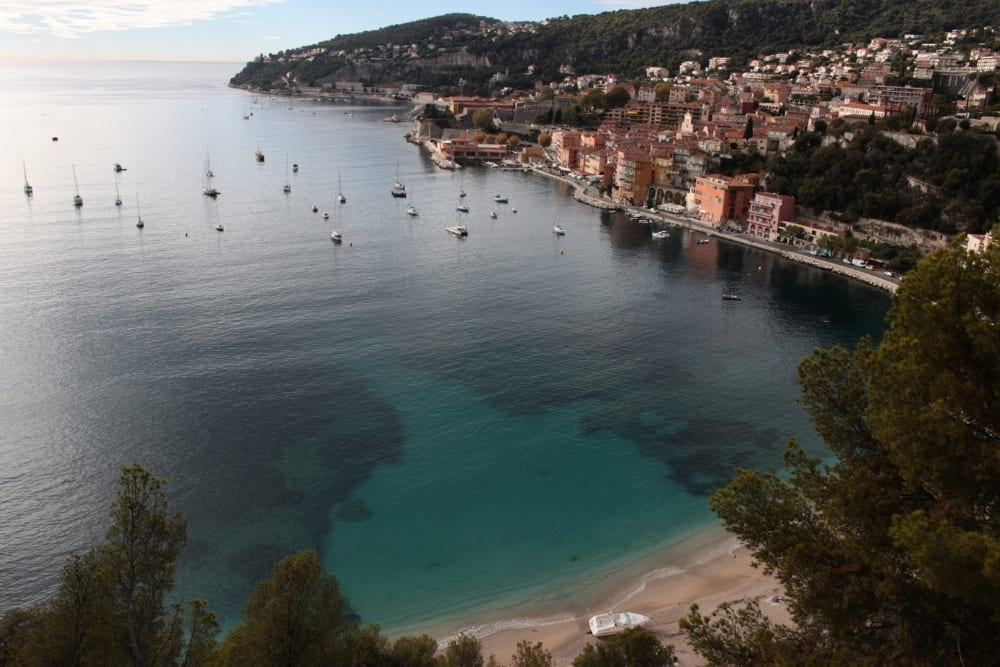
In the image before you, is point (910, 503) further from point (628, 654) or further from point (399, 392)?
point (399, 392)

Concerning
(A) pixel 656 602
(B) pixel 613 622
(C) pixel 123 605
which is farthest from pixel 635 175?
(C) pixel 123 605

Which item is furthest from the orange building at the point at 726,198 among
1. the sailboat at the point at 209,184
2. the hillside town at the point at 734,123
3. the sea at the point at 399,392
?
the sailboat at the point at 209,184

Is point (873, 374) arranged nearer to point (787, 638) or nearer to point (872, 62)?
point (787, 638)

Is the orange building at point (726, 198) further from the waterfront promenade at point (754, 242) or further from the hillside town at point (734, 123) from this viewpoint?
the waterfront promenade at point (754, 242)

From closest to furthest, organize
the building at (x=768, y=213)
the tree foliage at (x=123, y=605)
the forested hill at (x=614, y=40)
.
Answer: the tree foliage at (x=123, y=605) → the building at (x=768, y=213) → the forested hill at (x=614, y=40)

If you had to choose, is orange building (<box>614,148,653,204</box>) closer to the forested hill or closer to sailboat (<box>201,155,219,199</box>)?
sailboat (<box>201,155,219,199</box>)

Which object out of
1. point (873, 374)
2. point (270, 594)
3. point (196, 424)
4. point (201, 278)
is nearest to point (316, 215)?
point (201, 278)
